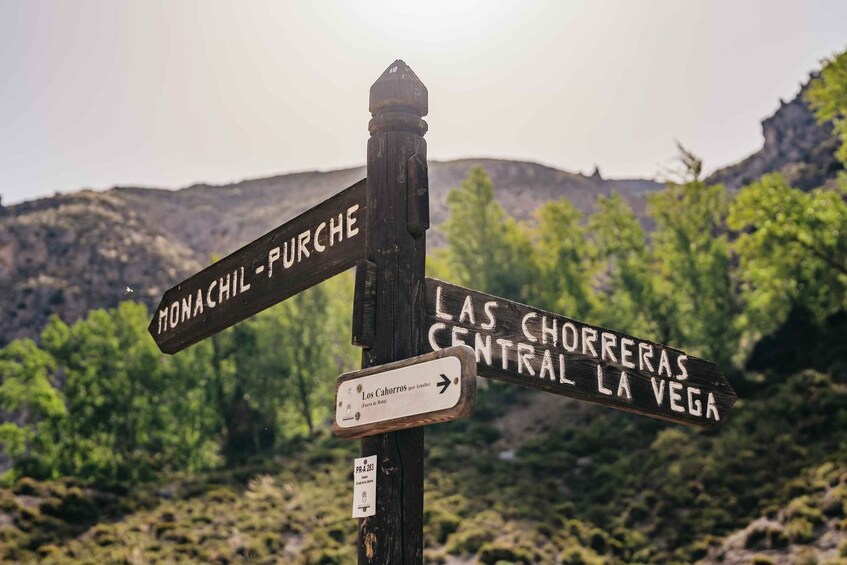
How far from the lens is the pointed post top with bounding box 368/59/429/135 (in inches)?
168

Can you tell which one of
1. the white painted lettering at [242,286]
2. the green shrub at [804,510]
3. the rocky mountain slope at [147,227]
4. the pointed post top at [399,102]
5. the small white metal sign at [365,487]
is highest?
the rocky mountain slope at [147,227]

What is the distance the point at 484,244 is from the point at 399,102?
145 ft

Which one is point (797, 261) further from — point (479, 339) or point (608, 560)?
point (479, 339)

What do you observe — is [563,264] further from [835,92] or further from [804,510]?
[804,510]

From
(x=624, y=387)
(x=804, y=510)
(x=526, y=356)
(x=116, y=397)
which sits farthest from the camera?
(x=116, y=397)

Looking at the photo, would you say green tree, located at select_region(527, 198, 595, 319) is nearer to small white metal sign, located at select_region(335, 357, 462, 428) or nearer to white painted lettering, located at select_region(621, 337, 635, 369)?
white painted lettering, located at select_region(621, 337, 635, 369)

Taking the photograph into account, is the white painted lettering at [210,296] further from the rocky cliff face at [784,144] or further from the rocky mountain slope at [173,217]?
the rocky cliff face at [784,144]

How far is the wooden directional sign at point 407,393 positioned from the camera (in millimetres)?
3510

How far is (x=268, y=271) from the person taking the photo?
479 cm

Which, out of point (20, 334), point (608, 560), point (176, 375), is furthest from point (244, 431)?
point (20, 334)

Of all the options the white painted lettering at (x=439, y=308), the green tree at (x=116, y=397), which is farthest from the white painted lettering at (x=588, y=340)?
the green tree at (x=116, y=397)

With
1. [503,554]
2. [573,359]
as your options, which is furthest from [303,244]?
[503,554]

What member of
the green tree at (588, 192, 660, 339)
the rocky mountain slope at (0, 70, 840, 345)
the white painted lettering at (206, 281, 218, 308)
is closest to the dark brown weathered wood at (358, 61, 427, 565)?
the white painted lettering at (206, 281, 218, 308)

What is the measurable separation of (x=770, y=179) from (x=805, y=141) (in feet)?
186
